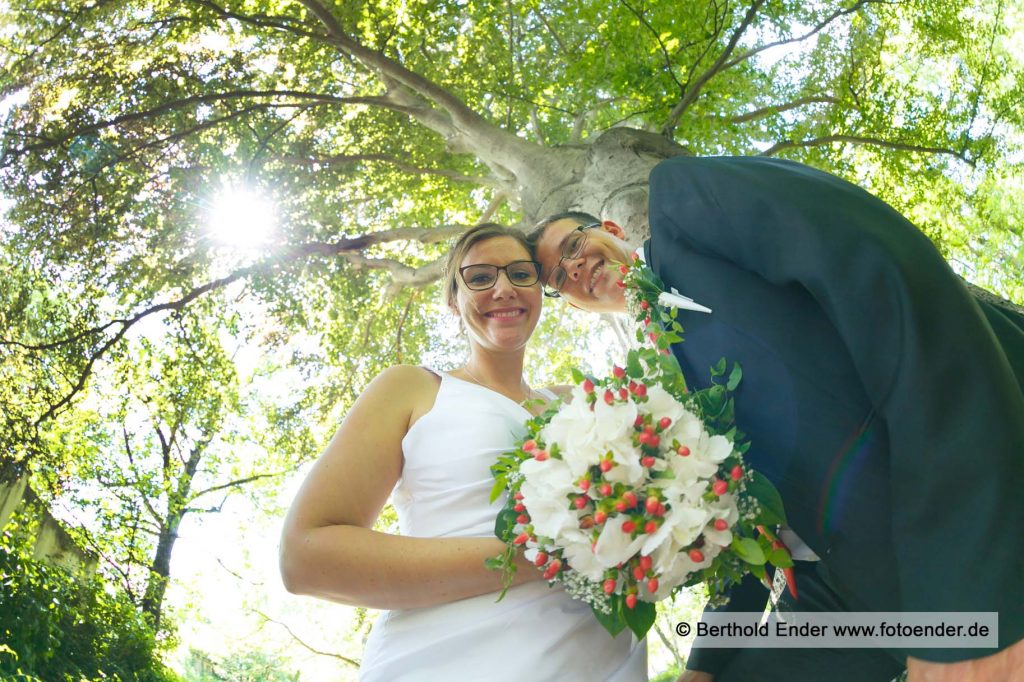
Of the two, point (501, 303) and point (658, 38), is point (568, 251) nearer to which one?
point (501, 303)

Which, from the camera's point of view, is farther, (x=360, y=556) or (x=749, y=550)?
(x=360, y=556)

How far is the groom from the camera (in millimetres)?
1225

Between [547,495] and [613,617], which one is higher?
[547,495]

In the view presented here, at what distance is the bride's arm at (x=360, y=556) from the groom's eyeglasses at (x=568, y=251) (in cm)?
98

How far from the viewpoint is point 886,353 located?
1.30 m

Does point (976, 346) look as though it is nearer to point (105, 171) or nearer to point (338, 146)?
point (105, 171)

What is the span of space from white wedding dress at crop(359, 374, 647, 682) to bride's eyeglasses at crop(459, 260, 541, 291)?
615 mm

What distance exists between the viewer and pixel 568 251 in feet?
8.66

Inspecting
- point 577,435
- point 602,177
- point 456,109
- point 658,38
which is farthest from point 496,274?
point 456,109

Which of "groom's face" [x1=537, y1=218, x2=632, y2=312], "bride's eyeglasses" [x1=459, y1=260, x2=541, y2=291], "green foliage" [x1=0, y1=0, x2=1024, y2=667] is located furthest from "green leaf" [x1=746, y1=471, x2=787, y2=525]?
"green foliage" [x1=0, y1=0, x2=1024, y2=667]

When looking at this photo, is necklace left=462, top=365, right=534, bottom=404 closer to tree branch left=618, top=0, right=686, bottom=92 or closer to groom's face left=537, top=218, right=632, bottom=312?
groom's face left=537, top=218, right=632, bottom=312

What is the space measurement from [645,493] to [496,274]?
1286mm

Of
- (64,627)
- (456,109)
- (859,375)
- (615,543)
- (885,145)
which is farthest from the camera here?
(64,627)

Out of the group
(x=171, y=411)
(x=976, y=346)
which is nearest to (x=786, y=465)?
(x=976, y=346)
